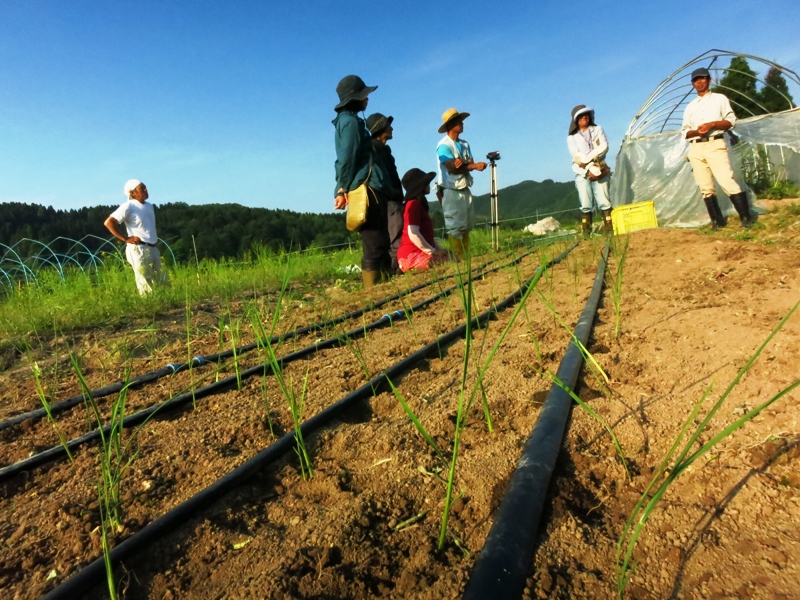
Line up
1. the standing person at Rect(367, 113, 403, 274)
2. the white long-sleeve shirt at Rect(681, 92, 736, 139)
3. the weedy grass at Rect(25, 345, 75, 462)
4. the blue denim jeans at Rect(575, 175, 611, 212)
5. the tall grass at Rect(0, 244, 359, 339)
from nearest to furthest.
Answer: the weedy grass at Rect(25, 345, 75, 462), the tall grass at Rect(0, 244, 359, 339), the standing person at Rect(367, 113, 403, 274), the white long-sleeve shirt at Rect(681, 92, 736, 139), the blue denim jeans at Rect(575, 175, 611, 212)

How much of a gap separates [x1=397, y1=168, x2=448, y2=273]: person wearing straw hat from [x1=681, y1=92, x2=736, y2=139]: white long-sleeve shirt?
2563 millimetres

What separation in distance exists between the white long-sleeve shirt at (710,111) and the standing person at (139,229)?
524cm

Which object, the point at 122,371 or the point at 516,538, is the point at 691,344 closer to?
the point at 516,538

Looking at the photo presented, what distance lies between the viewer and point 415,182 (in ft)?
16.6

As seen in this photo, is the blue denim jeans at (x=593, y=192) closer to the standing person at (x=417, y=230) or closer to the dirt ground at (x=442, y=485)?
the standing person at (x=417, y=230)

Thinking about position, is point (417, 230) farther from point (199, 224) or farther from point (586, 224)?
point (199, 224)

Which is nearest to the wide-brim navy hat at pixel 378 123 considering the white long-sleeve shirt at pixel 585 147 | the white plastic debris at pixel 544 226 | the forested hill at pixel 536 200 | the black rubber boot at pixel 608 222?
the white long-sleeve shirt at pixel 585 147

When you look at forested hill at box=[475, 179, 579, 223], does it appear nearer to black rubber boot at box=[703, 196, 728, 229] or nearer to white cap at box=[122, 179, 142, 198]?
black rubber boot at box=[703, 196, 728, 229]

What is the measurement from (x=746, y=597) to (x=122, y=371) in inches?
94.3

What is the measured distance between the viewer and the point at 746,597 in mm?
728

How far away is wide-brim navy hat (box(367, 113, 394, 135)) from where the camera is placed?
4.93 m

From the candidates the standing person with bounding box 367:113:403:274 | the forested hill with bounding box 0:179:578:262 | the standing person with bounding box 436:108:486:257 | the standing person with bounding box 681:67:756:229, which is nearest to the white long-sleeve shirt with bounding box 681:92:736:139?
the standing person with bounding box 681:67:756:229

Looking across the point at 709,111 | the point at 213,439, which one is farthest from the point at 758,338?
the point at 709,111

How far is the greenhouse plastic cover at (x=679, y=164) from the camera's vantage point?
7.04 meters
